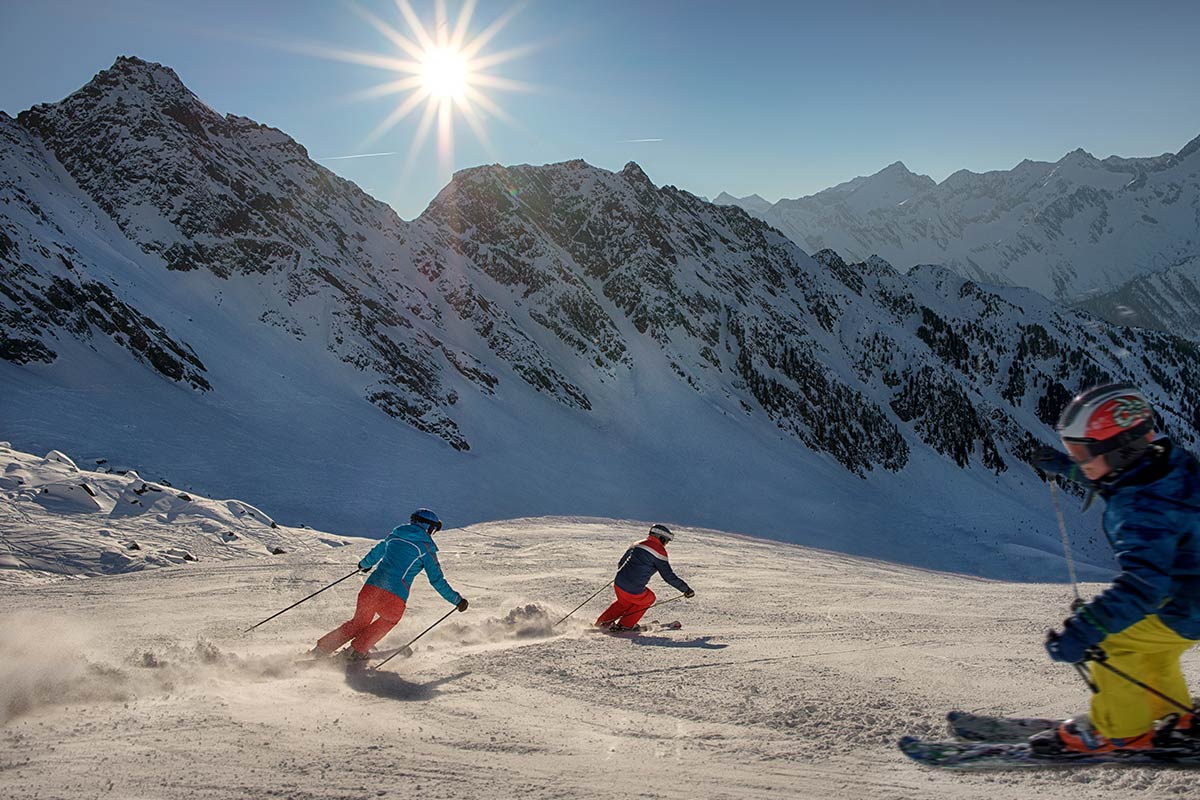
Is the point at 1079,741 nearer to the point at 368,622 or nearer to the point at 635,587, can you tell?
the point at 368,622

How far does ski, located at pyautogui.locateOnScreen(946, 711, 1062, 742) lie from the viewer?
4.37 meters

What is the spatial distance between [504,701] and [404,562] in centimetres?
286

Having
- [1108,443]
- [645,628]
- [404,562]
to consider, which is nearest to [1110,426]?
[1108,443]

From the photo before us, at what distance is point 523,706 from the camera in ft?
19.2

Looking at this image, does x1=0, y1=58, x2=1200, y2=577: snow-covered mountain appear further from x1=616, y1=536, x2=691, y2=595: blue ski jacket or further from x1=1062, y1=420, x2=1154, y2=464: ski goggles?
x1=1062, y1=420, x2=1154, y2=464: ski goggles

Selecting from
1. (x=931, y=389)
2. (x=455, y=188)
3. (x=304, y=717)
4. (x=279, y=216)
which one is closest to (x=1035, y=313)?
(x=931, y=389)

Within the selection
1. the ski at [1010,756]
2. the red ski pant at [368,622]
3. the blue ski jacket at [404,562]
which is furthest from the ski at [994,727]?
the red ski pant at [368,622]

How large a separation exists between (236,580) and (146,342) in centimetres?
A: 2575

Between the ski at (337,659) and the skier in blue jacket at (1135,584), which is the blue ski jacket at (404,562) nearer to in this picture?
the ski at (337,659)

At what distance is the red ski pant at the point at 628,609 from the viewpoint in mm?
10680

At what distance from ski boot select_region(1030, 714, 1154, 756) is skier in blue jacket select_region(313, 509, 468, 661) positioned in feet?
19.3

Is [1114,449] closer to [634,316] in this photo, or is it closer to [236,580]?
[236,580]

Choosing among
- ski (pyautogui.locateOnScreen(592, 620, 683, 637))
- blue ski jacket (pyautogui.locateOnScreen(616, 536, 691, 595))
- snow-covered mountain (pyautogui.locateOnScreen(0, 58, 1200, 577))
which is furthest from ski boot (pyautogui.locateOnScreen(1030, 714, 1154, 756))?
snow-covered mountain (pyautogui.locateOnScreen(0, 58, 1200, 577))

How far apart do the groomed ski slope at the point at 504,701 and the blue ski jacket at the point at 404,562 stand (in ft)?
2.65
